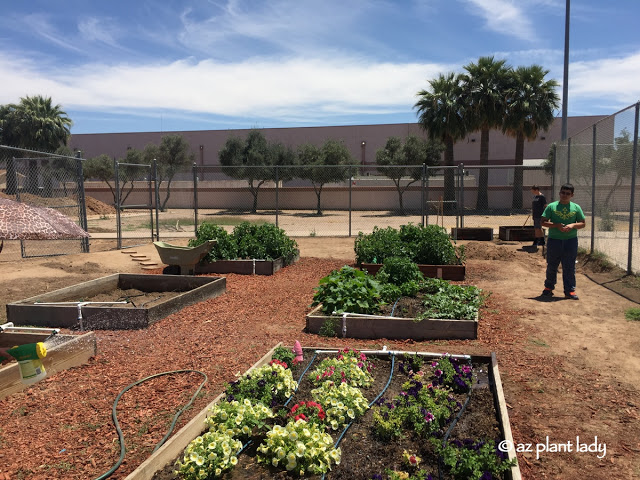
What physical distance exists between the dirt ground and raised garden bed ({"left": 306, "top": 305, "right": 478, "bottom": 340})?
0.62 feet

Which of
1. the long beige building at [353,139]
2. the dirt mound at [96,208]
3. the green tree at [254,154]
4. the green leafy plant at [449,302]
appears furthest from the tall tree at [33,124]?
the green leafy plant at [449,302]

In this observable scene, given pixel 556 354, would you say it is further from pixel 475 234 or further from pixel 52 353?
pixel 475 234

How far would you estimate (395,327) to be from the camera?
5727mm

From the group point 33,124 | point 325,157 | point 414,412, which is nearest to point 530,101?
point 325,157

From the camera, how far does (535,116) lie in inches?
1110

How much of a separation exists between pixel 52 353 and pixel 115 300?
9.40ft

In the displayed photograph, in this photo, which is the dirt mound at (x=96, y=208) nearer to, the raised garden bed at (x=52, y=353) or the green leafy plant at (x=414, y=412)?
the raised garden bed at (x=52, y=353)

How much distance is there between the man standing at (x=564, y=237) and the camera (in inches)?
293

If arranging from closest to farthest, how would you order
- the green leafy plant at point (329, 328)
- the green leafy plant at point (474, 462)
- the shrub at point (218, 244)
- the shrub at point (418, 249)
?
the green leafy plant at point (474, 462)
the green leafy plant at point (329, 328)
the shrub at point (418, 249)
the shrub at point (218, 244)

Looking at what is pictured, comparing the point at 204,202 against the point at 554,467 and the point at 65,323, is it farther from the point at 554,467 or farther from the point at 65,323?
the point at 554,467

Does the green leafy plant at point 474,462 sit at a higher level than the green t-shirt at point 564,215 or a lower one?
lower

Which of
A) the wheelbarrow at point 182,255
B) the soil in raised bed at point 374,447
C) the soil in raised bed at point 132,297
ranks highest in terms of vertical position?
the wheelbarrow at point 182,255

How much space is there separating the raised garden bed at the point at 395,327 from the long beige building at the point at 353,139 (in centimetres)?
3255

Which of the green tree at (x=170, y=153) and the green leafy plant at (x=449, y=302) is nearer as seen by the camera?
the green leafy plant at (x=449, y=302)
